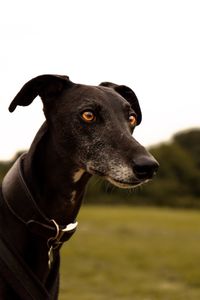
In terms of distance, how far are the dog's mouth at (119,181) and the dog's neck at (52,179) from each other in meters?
0.11

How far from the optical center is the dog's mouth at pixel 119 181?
405 cm

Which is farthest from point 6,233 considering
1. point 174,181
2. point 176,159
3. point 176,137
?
point 176,137

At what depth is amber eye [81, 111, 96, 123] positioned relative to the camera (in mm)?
4250

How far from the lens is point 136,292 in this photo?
425 inches

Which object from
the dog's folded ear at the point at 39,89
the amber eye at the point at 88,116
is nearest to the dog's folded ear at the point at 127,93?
the dog's folded ear at the point at 39,89

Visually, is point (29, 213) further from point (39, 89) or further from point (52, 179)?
point (39, 89)

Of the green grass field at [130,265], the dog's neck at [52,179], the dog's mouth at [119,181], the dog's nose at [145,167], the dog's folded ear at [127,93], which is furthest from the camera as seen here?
the green grass field at [130,265]

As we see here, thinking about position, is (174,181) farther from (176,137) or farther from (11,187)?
(11,187)

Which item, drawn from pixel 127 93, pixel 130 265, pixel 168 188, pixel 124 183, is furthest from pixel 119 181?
pixel 168 188

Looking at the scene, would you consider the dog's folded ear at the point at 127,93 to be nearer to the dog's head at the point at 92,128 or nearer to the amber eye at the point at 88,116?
the dog's head at the point at 92,128

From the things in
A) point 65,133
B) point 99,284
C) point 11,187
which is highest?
point 65,133

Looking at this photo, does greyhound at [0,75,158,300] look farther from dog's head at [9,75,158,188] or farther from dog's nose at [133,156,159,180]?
dog's nose at [133,156,159,180]

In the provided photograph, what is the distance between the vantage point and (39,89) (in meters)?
4.49

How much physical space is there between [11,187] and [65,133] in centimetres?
52
